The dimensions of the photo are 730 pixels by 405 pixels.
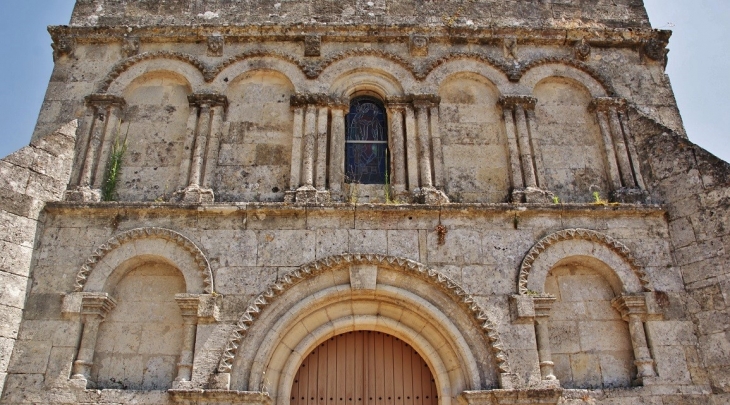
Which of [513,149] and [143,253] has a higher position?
[513,149]

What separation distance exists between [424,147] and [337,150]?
49.3 inches

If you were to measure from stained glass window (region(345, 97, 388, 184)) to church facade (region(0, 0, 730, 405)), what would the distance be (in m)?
0.04

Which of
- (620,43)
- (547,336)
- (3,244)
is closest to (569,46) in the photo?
(620,43)

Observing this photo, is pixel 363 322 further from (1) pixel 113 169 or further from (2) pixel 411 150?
(1) pixel 113 169

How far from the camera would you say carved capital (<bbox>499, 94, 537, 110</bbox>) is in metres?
9.04

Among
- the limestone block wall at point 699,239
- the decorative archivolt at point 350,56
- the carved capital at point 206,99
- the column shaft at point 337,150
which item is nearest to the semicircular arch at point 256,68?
the decorative archivolt at point 350,56

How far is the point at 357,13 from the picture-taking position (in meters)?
9.88

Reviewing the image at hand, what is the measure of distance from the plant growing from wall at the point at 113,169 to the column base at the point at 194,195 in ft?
3.15

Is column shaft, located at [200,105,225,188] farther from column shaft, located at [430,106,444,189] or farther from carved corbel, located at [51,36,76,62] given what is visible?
column shaft, located at [430,106,444,189]

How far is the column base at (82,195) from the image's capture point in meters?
8.16

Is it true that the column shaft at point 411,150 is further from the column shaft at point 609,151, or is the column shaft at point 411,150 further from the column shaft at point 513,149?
the column shaft at point 609,151

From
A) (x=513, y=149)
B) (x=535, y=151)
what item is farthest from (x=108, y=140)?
(x=535, y=151)

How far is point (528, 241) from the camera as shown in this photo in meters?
7.90

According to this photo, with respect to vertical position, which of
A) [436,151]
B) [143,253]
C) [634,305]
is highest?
[436,151]
